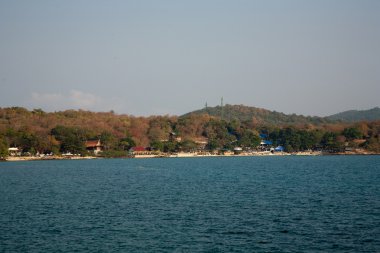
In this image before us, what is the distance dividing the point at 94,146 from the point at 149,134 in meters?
32.3

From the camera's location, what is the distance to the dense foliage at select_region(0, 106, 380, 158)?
117062 mm

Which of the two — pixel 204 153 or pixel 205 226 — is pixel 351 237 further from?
pixel 204 153

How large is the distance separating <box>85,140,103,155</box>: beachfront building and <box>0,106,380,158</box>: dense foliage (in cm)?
143

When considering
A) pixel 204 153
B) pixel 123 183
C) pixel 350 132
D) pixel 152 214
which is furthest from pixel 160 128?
A: pixel 152 214

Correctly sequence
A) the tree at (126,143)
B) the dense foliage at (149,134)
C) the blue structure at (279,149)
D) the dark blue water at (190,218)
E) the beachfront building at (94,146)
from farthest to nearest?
the blue structure at (279,149), the tree at (126,143), the beachfront building at (94,146), the dense foliage at (149,134), the dark blue water at (190,218)

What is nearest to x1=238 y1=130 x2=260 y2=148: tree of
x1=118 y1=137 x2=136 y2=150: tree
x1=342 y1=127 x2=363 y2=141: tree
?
x1=342 y1=127 x2=363 y2=141: tree

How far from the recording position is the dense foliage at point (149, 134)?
384 ft

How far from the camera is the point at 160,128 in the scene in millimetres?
168625

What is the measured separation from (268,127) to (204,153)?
35.2 m

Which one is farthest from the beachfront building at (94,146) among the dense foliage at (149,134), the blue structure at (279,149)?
the blue structure at (279,149)

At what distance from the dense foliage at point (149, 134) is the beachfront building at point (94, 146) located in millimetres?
1430

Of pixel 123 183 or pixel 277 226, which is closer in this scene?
pixel 277 226

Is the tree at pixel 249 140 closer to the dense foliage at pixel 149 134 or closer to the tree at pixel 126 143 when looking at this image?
the dense foliage at pixel 149 134

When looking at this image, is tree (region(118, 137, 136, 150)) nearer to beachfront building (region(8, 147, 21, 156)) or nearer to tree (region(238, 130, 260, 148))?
beachfront building (region(8, 147, 21, 156))
